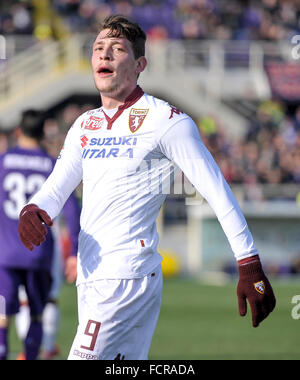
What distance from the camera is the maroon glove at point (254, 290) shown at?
3.70m

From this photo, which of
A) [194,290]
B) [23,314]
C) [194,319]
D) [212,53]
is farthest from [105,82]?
[212,53]

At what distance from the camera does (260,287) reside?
3.71m

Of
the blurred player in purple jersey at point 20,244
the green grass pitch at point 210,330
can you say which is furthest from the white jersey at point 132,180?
the green grass pitch at point 210,330

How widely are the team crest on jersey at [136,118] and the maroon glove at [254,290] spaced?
860mm

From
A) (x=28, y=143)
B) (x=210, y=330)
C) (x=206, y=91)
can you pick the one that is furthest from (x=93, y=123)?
(x=206, y=91)

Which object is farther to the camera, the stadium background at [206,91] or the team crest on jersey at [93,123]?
the stadium background at [206,91]

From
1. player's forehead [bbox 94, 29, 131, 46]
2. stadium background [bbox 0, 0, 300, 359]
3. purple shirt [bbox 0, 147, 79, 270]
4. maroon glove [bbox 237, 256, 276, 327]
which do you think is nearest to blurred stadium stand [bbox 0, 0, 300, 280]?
stadium background [bbox 0, 0, 300, 359]

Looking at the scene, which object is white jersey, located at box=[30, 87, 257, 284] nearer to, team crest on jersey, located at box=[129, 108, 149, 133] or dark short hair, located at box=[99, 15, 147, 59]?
team crest on jersey, located at box=[129, 108, 149, 133]

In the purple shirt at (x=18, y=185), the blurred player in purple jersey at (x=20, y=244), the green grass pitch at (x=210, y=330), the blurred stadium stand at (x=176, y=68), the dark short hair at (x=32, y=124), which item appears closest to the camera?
the blurred player in purple jersey at (x=20, y=244)

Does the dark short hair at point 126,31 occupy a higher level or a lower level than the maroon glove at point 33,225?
higher

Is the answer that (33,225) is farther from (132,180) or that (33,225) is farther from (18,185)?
(18,185)

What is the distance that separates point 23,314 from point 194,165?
485cm

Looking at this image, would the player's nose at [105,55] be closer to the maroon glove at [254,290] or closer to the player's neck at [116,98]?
the player's neck at [116,98]
